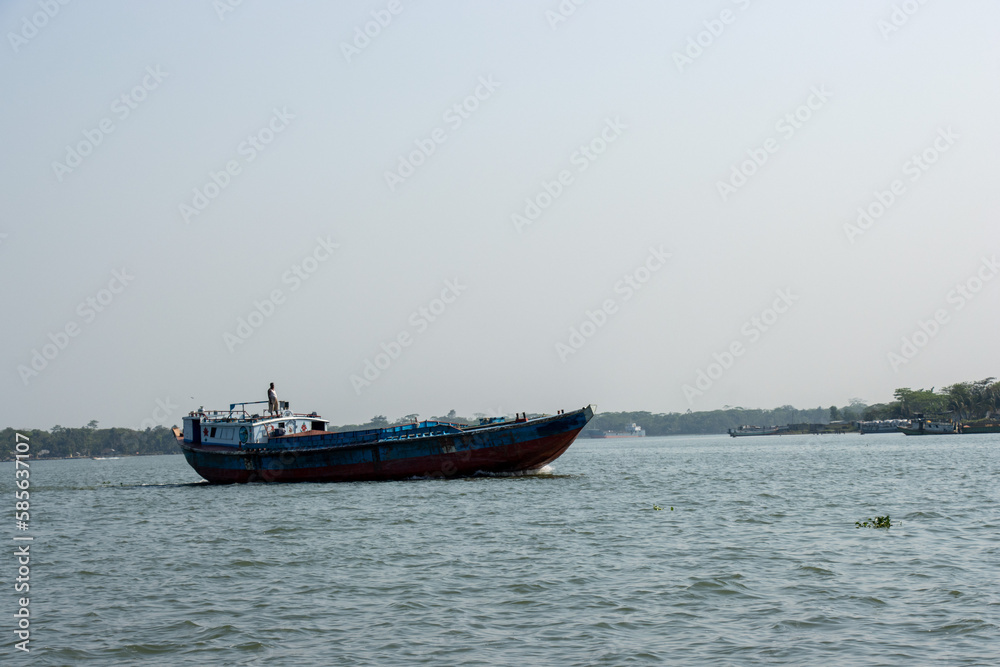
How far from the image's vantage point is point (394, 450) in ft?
149

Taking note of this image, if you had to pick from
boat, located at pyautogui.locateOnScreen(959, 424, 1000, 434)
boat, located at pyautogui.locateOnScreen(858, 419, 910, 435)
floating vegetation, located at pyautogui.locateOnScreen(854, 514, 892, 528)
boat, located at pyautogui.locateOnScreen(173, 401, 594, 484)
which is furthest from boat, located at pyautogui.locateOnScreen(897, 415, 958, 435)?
floating vegetation, located at pyautogui.locateOnScreen(854, 514, 892, 528)

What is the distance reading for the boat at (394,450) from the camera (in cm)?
4441

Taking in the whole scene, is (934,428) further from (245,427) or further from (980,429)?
(245,427)

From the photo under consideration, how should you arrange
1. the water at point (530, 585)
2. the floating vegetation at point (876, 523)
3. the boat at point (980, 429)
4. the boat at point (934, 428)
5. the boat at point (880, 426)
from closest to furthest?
the water at point (530, 585) < the floating vegetation at point (876, 523) < the boat at point (934, 428) < the boat at point (980, 429) < the boat at point (880, 426)

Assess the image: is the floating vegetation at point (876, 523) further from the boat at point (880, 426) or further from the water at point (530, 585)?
the boat at point (880, 426)

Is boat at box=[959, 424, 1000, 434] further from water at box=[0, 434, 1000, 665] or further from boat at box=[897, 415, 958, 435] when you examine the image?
water at box=[0, 434, 1000, 665]

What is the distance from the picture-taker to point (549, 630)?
45.6ft

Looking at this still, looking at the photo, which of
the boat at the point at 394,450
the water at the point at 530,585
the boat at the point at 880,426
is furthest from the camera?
the boat at the point at 880,426

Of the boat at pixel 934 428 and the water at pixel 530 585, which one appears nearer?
the water at pixel 530 585

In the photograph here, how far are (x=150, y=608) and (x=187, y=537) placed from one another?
11.3 metres

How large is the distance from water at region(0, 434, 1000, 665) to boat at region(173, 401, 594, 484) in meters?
10.4

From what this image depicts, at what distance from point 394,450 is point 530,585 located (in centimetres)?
2875

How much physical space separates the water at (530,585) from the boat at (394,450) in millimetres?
10433

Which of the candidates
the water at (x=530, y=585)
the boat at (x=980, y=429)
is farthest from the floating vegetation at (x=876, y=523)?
the boat at (x=980, y=429)
